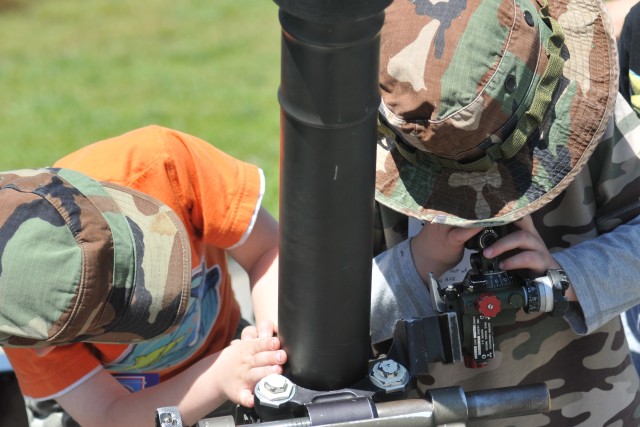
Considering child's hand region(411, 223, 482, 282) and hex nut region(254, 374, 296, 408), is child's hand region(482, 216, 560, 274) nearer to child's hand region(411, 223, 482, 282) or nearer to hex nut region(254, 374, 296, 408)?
child's hand region(411, 223, 482, 282)

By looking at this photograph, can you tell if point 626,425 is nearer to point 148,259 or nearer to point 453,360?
point 453,360

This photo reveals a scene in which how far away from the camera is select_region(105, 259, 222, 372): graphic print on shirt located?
84.6 inches

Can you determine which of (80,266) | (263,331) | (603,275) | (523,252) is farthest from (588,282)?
(80,266)

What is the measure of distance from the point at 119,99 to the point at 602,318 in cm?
447

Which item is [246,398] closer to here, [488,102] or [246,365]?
[246,365]

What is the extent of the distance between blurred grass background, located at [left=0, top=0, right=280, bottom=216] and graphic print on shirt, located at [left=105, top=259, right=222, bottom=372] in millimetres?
2236

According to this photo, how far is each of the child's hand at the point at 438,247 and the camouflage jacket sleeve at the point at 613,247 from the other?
0.59 ft

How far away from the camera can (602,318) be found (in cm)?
166

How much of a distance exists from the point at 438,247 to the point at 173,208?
2.17 feet

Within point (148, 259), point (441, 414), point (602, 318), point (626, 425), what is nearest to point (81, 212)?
point (148, 259)

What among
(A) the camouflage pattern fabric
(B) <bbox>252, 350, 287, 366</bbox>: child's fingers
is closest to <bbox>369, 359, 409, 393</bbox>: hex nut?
(B) <bbox>252, 350, 287, 366</bbox>: child's fingers

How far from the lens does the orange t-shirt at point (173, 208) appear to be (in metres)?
2.04

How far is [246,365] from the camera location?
166 cm

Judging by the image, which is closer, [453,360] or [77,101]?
[453,360]
